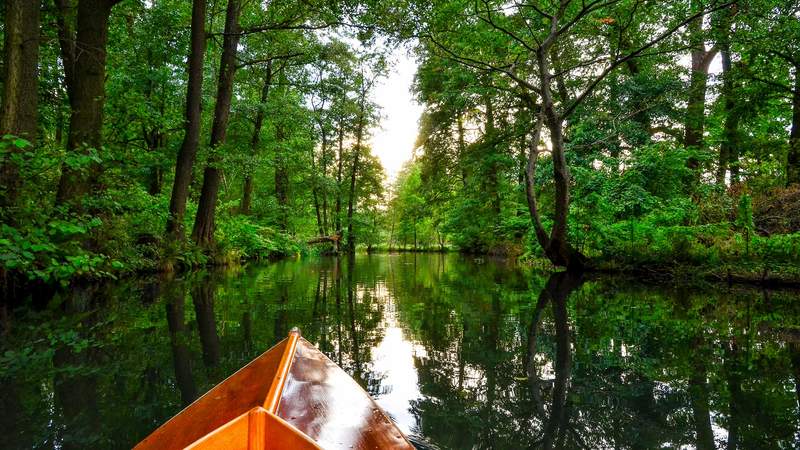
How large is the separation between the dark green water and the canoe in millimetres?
640

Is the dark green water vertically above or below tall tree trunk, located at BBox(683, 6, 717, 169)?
below

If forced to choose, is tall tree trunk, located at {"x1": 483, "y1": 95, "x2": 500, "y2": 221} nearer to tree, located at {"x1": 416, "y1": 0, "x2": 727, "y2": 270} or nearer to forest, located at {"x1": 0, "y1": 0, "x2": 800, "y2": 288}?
forest, located at {"x1": 0, "y1": 0, "x2": 800, "y2": 288}

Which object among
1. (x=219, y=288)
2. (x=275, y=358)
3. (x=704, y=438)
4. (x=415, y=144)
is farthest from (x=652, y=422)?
(x=415, y=144)

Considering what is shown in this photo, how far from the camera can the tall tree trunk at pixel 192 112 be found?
9312mm

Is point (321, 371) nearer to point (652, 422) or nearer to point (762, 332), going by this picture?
point (652, 422)

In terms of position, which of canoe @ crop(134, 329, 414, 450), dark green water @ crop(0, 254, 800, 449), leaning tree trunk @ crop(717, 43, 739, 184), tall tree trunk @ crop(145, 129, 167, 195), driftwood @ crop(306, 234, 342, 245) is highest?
leaning tree trunk @ crop(717, 43, 739, 184)

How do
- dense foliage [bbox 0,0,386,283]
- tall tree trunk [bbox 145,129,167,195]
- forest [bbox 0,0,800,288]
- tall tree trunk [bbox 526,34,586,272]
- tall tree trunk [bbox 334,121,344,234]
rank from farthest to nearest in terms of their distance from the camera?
tall tree trunk [bbox 334,121,344,234] → tall tree trunk [bbox 145,129,167,195] → tall tree trunk [bbox 526,34,586,272] → forest [bbox 0,0,800,288] → dense foliage [bbox 0,0,386,283]

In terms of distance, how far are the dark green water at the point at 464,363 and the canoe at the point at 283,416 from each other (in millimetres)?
640

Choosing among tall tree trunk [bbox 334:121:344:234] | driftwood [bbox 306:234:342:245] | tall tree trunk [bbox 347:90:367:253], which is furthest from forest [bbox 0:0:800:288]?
tall tree trunk [bbox 334:121:344:234]

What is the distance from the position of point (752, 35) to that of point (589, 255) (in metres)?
5.85

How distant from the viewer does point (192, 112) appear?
9.34 m

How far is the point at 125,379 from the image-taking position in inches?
112

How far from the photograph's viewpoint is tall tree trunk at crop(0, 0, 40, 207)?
15.9ft

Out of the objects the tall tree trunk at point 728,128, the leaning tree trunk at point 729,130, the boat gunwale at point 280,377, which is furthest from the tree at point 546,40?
the boat gunwale at point 280,377
